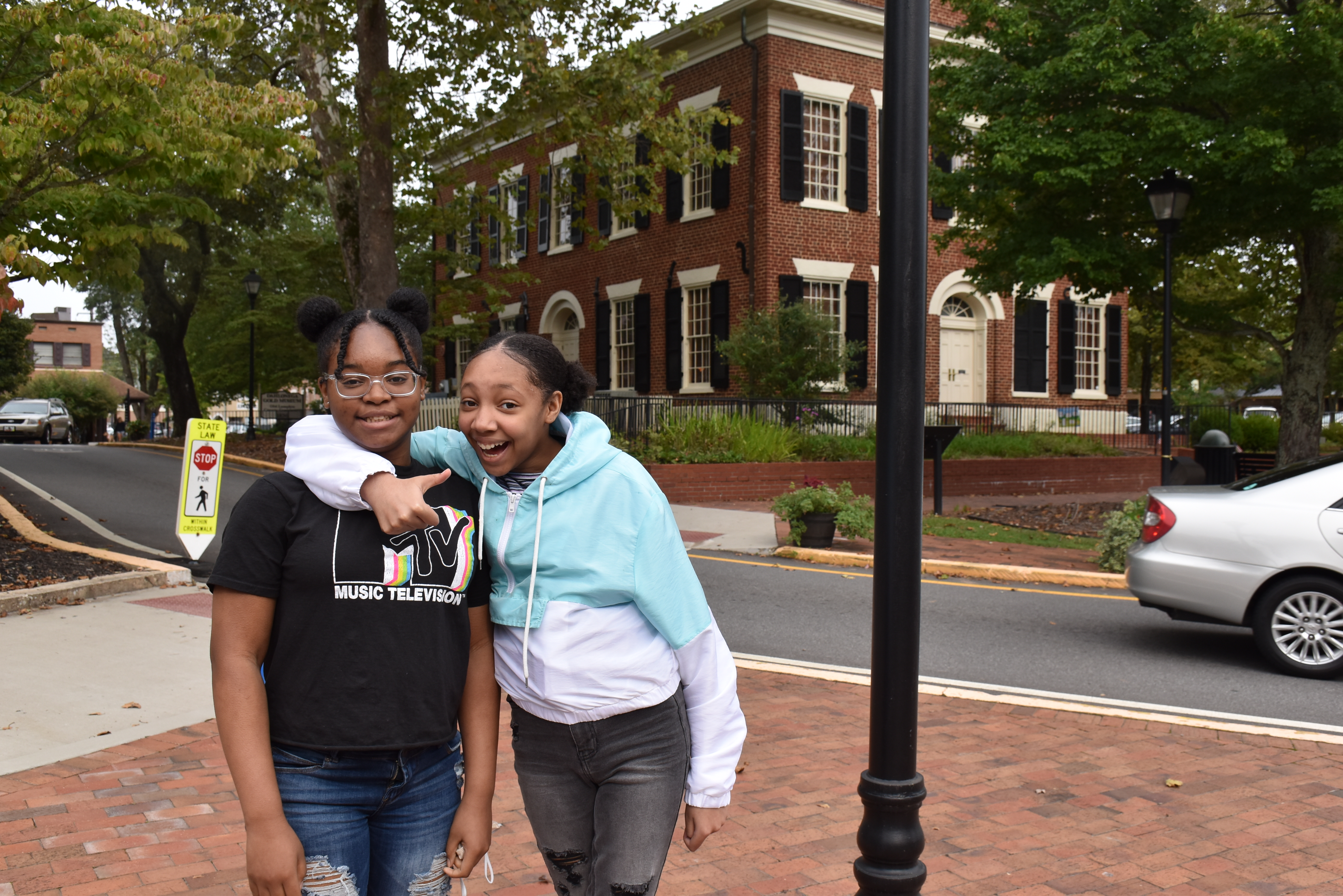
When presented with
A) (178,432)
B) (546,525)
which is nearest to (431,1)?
(546,525)

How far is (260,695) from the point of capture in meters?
2.10

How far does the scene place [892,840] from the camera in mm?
2900

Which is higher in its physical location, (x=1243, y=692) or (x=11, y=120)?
(x=11, y=120)

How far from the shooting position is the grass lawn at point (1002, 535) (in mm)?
14180

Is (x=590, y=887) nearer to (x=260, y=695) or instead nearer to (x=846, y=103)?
(x=260, y=695)

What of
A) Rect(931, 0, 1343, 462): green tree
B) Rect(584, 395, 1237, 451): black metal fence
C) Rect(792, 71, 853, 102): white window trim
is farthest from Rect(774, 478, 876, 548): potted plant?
Rect(792, 71, 853, 102): white window trim

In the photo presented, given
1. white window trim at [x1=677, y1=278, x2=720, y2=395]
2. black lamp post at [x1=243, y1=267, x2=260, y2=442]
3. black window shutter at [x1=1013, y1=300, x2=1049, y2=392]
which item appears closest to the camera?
white window trim at [x1=677, y1=278, x2=720, y2=395]

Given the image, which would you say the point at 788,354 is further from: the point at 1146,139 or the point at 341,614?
the point at 341,614

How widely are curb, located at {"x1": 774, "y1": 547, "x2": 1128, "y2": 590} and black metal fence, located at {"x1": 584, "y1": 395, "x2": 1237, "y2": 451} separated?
4.91 metres

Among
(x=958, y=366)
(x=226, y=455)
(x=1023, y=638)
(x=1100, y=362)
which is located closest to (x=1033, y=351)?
(x=958, y=366)

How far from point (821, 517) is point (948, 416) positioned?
40.9ft

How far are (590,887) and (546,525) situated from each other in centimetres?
79

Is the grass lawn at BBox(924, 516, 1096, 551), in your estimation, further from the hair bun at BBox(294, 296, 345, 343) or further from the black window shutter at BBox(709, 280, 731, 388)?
the hair bun at BBox(294, 296, 345, 343)

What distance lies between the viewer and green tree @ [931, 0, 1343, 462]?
47.4 ft
